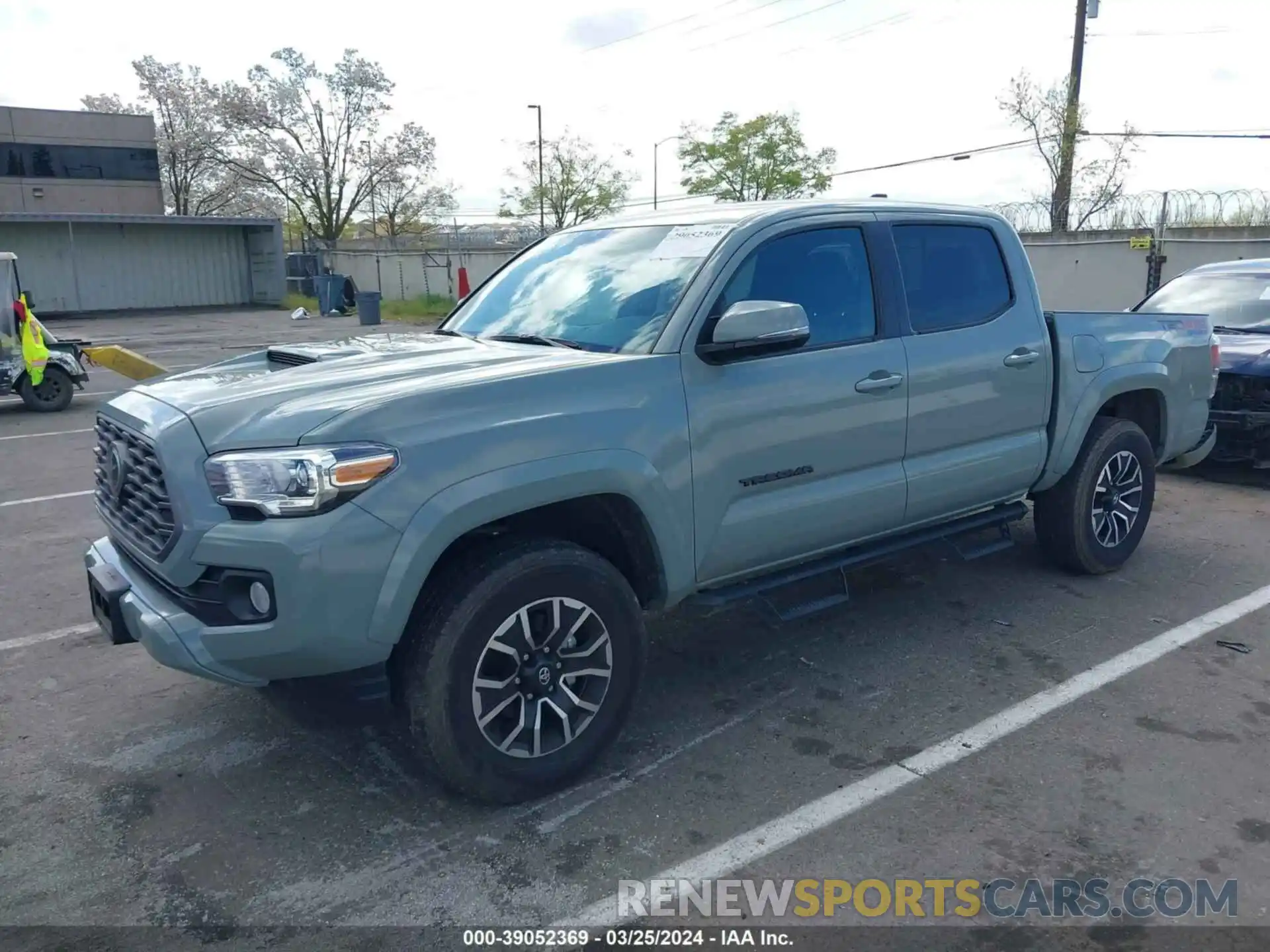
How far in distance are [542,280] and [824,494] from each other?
1600 millimetres

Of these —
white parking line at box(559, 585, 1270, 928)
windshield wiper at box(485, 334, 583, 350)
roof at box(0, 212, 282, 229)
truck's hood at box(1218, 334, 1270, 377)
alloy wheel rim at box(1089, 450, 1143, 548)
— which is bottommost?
white parking line at box(559, 585, 1270, 928)

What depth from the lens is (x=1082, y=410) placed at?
5.34 metres

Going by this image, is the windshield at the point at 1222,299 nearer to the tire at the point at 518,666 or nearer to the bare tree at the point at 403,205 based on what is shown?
the tire at the point at 518,666

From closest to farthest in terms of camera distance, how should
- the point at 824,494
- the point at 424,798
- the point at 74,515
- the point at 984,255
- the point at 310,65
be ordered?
the point at 424,798 → the point at 824,494 → the point at 984,255 → the point at 74,515 → the point at 310,65

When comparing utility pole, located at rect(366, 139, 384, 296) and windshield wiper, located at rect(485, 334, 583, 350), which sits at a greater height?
utility pole, located at rect(366, 139, 384, 296)

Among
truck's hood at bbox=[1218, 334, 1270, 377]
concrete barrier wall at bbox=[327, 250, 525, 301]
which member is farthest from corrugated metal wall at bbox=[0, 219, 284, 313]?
truck's hood at bbox=[1218, 334, 1270, 377]

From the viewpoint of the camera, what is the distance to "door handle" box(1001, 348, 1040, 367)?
493 centimetres

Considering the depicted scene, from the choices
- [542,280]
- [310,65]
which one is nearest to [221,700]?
[542,280]

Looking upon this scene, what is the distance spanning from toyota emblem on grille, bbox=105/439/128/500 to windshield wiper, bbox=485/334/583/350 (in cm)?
149

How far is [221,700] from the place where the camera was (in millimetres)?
4332

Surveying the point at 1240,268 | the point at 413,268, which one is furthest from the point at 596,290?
the point at 413,268

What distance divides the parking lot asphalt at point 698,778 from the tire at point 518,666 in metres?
0.18

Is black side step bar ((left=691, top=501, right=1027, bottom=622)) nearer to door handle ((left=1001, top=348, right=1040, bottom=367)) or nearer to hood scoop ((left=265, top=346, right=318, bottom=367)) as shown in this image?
door handle ((left=1001, top=348, right=1040, bottom=367))

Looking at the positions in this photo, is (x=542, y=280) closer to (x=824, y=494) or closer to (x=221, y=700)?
(x=824, y=494)
